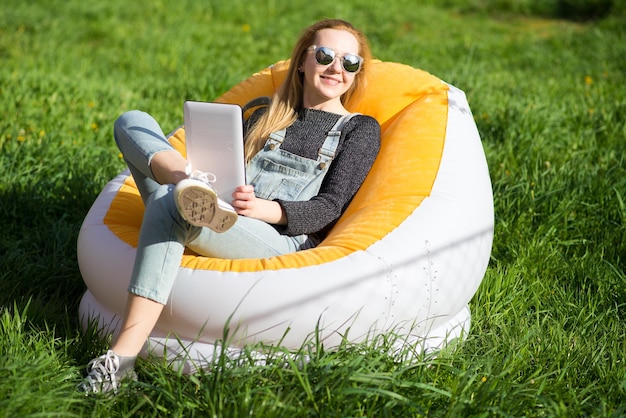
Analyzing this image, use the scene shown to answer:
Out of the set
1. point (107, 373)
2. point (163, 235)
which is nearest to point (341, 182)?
point (163, 235)

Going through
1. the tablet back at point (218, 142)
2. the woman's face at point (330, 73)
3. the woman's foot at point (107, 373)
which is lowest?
the woman's foot at point (107, 373)

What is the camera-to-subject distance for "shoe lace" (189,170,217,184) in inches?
97.3

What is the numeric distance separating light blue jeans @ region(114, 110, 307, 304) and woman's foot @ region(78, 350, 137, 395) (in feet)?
0.65

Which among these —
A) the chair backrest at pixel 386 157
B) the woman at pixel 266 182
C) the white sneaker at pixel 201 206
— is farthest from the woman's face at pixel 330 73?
the white sneaker at pixel 201 206

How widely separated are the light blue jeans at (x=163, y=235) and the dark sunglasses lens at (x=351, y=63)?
0.67m

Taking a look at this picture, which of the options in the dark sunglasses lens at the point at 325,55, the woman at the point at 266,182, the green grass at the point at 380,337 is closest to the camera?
the green grass at the point at 380,337

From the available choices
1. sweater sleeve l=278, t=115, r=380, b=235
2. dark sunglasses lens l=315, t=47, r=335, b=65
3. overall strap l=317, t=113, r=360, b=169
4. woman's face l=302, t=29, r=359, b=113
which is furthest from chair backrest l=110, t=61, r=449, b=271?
dark sunglasses lens l=315, t=47, r=335, b=65

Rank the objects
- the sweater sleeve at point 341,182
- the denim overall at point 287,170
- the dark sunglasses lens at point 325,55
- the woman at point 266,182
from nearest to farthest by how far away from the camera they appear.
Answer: the woman at point 266,182, the sweater sleeve at point 341,182, the denim overall at point 287,170, the dark sunglasses lens at point 325,55

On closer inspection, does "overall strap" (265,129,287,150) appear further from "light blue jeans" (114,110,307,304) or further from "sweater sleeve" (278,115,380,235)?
"light blue jeans" (114,110,307,304)

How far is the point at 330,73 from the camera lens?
302 centimetres

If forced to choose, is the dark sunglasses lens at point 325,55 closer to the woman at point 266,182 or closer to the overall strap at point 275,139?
the woman at point 266,182

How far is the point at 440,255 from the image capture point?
2570mm

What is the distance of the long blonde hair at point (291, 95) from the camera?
305cm

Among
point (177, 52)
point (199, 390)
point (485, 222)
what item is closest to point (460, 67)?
point (177, 52)
